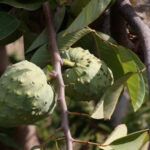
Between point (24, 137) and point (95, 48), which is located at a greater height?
point (95, 48)

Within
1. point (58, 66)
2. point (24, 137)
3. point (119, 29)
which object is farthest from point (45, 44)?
point (24, 137)

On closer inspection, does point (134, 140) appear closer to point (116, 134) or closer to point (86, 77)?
point (116, 134)

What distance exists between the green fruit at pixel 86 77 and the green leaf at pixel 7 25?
20 cm

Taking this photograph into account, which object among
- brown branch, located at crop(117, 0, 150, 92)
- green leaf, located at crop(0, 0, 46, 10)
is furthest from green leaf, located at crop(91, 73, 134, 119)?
green leaf, located at crop(0, 0, 46, 10)

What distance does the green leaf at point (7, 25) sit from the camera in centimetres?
147

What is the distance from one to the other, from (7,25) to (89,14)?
34 cm

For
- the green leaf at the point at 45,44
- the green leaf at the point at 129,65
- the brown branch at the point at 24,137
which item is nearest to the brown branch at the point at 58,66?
the green leaf at the point at 45,44

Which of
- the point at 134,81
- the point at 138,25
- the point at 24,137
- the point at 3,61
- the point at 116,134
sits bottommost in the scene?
the point at 24,137

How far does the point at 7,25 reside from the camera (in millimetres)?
1478

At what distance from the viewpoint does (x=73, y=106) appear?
2965 millimetres

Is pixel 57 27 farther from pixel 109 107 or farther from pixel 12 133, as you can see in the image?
pixel 12 133

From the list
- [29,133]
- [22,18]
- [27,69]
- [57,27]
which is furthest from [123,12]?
[29,133]

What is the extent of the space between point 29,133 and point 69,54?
1152mm

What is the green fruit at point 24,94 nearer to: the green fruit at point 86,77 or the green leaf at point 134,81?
the green fruit at point 86,77
